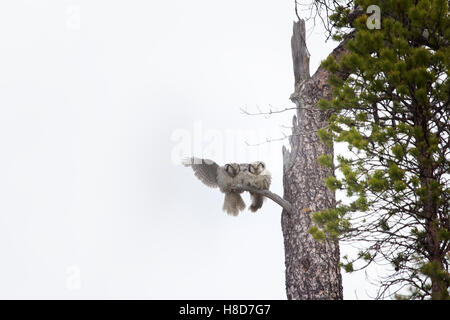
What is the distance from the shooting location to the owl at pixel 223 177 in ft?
32.2

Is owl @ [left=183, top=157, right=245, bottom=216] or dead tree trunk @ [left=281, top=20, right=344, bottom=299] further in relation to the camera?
owl @ [left=183, top=157, right=245, bottom=216]

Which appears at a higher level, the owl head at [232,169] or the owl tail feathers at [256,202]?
the owl head at [232,169]

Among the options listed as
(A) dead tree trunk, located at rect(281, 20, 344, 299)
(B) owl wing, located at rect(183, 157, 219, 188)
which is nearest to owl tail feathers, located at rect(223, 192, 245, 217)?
(B) owl wing, located at rect(183, 157, 219, 188)

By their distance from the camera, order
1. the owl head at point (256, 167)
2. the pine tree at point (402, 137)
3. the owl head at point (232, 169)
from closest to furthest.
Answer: the pine tree at point (402, 137), the owl head at point (232, 169), the owl head at point (256, 167)

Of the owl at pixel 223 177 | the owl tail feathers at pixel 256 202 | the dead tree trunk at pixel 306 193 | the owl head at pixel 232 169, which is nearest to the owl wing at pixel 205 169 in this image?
the owl at pixel 223 177

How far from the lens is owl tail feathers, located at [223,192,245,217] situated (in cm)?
994

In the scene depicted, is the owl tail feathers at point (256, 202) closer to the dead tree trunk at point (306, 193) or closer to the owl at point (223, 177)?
the owl at point (223, 177)

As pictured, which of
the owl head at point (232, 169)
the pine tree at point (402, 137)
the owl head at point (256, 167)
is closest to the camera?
the pine tree at point (402, 137)

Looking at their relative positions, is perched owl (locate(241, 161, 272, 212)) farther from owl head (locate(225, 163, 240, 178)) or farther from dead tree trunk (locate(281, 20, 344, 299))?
dead tree trunk (locate(281, 20, 344, 299))

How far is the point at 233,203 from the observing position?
998 cm

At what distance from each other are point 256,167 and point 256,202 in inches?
22.9

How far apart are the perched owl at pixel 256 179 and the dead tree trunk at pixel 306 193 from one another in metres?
1.33

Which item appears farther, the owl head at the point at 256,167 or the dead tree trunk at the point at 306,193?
the owl head at the point at 256,167

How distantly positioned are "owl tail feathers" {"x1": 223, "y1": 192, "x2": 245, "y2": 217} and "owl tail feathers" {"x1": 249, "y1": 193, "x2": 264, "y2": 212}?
168mm
